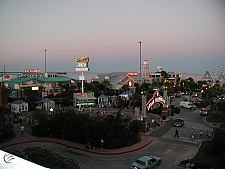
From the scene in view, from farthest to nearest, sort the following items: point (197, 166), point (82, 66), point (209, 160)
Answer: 1. point (82, 66)
2. point (209, 160)
3. point (197, 166)

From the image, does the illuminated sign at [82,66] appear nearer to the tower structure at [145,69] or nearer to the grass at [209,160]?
the grass at [209,160]

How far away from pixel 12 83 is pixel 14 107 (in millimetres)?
19480

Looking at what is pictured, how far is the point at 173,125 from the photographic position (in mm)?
27094

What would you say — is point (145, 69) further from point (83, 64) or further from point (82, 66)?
point (82, 66)

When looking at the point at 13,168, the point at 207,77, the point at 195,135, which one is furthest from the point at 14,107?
the point at 207,77

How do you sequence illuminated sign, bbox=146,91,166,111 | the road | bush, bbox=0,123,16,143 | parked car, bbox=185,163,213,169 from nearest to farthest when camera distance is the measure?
parked car, bbox=185,163,213,169 < the road < bush, bbox=0,123,16,143 < illuminated sign, bbox=146,91,166,111

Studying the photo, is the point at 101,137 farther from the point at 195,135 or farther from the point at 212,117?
the point at 212,117

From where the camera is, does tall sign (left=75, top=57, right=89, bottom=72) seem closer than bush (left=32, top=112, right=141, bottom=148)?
No

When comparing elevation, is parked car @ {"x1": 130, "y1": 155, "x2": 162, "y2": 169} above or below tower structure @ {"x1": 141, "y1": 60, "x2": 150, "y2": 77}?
below

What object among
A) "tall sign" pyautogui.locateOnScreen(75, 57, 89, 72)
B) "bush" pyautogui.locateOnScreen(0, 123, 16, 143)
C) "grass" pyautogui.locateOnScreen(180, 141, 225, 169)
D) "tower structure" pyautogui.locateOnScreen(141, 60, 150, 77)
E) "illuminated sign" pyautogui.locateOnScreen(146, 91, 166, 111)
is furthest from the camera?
"tower structure" pyautogui.locateOnScreen(141, 60, 150, 77)

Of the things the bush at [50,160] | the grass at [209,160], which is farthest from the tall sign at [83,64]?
the bush at [50,160]

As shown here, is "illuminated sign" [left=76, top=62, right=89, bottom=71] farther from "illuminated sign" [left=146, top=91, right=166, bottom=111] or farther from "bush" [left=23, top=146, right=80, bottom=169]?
"bush" [left=23, top=146, right=80, bottom=169]

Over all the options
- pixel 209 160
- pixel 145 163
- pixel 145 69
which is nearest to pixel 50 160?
pixel 145 163

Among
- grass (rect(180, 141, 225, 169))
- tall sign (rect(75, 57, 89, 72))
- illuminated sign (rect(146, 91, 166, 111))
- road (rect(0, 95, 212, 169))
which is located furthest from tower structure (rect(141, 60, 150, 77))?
grass (rect(180, 141, 225, 169))
